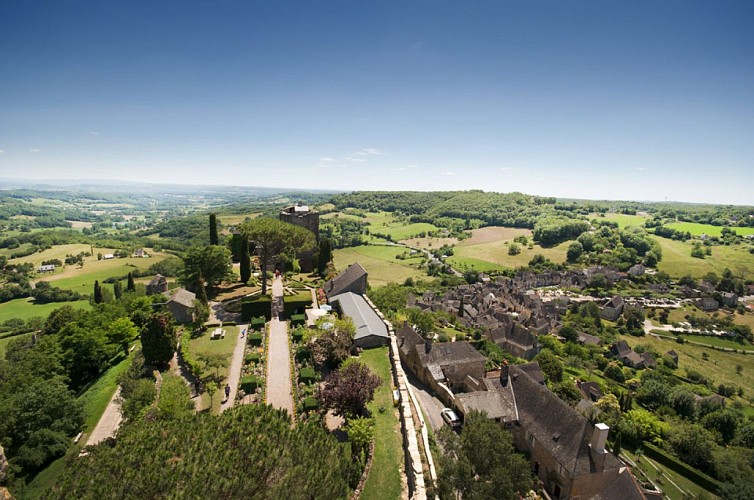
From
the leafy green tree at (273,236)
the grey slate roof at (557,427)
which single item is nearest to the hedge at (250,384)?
the leafy green tree at (273,236)

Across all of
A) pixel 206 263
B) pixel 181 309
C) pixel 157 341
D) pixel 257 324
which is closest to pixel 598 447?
pixel 257 324

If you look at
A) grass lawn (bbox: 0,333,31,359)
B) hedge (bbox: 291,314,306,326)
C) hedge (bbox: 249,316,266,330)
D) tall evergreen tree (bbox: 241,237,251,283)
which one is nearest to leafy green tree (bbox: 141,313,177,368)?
hedge (bbox: 249,316,266,330)

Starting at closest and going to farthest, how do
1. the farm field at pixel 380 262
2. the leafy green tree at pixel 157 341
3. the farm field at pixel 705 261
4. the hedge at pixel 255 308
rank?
the leafy green tree at pixel 157 341 < the hedge at pixel 255 308 < the farm field at pixel 380 262 < the farm field at pixel 705 261

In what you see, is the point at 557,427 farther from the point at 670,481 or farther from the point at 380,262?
the point at 380,262

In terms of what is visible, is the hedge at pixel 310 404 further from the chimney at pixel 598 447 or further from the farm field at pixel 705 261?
the farm field at pixel 705 261

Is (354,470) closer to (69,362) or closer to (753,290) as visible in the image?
(69,362)
